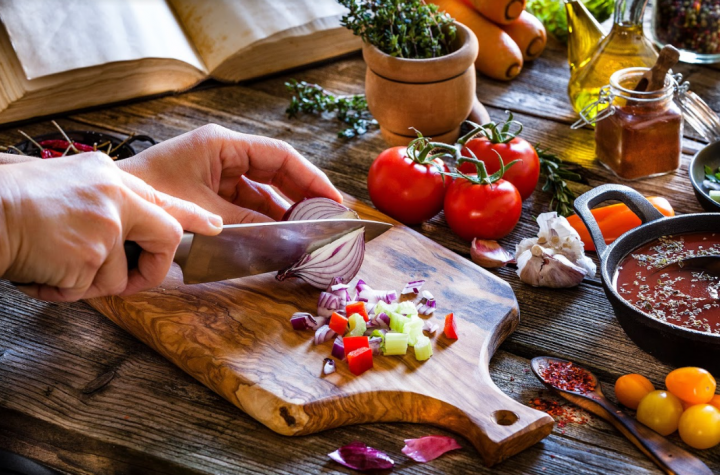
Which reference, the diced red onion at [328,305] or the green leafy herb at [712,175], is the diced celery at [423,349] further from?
the green leafy herb at [712,175]

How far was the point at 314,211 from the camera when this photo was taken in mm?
1664

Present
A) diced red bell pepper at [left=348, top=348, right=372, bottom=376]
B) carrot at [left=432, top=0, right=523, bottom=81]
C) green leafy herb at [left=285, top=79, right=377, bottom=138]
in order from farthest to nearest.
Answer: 1. carrot at [left=432, top=0, right=523, bottom=81]
2. green leafy herb at [left=285, top=79, right=377, bottom=138]
3. diced red bell pepper at [left=348, top=348, right=372, bottom=376]

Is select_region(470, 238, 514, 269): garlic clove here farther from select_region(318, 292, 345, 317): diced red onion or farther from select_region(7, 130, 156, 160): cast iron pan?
select_region(7, 130, 156, 160): cast iron pan

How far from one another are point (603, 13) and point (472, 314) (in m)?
1.74

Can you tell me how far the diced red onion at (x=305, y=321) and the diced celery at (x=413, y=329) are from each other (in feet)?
0.58

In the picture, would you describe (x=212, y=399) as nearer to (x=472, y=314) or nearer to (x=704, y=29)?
(x=472, y=314)

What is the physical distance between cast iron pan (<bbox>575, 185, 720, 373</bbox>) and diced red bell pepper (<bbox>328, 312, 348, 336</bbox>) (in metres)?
0.51

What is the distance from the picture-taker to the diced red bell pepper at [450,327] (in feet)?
4.72

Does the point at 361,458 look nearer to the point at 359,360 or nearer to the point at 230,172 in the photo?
the point at 359,360

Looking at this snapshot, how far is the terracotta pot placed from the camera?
196 cm

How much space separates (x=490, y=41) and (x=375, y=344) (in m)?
1.40

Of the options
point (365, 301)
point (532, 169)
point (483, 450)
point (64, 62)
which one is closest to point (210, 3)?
point (64, 62)

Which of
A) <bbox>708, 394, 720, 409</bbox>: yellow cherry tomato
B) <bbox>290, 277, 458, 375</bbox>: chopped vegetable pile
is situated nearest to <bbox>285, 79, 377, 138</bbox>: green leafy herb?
<bbox>290, 277, 458, 375</bbox>: chopped vegetable pile

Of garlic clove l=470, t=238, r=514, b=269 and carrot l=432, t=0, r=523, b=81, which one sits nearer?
garlic clove l=470, t=238, r=514, b=269
